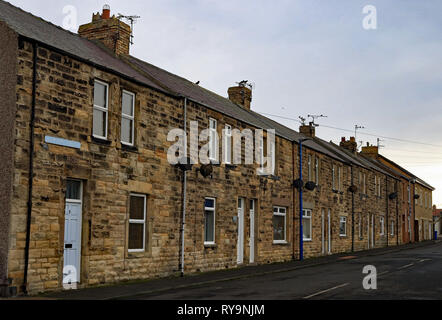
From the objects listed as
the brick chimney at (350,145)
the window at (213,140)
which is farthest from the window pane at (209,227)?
the brick chimney at (350,145)

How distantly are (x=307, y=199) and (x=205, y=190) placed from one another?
33.5 feet

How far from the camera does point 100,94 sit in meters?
15.0

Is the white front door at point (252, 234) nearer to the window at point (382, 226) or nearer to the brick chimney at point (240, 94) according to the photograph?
the brick chimney at point (240, 94)

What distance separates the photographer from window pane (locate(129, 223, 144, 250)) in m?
15.7

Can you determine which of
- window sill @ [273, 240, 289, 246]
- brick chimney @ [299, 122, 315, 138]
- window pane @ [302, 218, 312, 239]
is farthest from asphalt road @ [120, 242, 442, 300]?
brick chimney @ [299, 122, 315, 138]

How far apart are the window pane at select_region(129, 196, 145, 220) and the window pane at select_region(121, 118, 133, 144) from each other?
1680 millimetres

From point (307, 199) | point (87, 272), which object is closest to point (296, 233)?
point (307, 199)

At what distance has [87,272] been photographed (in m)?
13.8

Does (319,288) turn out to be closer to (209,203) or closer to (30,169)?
(209,203)

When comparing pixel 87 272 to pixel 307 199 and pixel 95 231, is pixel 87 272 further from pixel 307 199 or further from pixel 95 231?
pixel 307 199

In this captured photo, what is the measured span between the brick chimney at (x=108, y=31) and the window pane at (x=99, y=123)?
18.1ft

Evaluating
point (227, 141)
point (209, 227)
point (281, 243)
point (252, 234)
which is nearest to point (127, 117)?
point (209, 227)

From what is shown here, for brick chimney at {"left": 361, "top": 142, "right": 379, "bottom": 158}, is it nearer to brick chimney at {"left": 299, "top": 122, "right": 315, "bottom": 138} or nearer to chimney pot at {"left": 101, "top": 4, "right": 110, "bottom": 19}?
brick chimney at {"left": 299, "top": 122, "right": 315, "bottom": 138}

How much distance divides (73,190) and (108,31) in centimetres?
802
